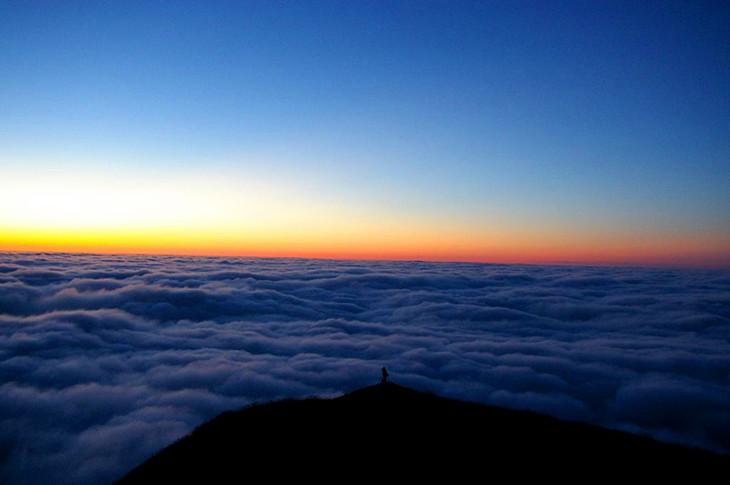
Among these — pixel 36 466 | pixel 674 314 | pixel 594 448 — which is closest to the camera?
pixel 594 448

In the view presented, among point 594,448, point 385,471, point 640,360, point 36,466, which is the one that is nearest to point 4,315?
point 36,466

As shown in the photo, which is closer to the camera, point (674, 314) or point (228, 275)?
point (674, 314)

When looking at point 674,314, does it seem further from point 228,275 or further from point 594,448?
point 228,275

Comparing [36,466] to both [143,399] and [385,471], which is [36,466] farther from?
[385,471]

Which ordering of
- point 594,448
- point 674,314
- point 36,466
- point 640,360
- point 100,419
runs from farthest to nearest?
point 674,314
point 640,360
point 100,419
point 36,466
point 594,448

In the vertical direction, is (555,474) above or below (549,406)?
above

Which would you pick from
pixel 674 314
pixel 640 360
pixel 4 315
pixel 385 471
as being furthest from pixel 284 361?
pixel 674 314
